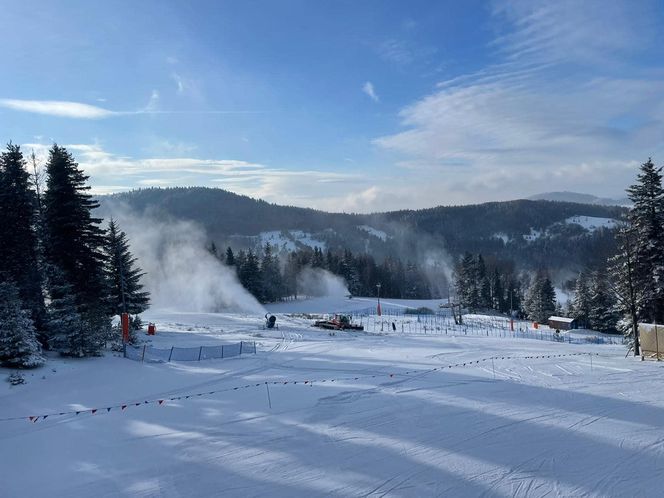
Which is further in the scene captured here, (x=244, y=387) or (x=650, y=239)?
(x=650, y=239)

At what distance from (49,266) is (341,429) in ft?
71.6

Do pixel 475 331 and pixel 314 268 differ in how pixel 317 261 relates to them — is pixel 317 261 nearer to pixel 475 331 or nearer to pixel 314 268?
pixel 314 268

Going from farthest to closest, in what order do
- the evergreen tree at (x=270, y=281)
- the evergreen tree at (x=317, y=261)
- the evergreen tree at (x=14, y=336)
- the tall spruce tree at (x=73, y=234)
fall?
1. the evergreen tree at (x=317, y=261)
2. the evergreen tree at (x=270, y=281)
3. the tall spruce tree at (x=73, y=234)
4. the evergreen tree at (x=14, y=336)

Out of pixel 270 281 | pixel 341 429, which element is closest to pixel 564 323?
pixel 270 281

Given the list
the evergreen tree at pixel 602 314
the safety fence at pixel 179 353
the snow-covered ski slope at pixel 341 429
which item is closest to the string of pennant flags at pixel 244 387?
the snow-covered ski slope at pixel 341 429

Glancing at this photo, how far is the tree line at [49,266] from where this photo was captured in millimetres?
22656

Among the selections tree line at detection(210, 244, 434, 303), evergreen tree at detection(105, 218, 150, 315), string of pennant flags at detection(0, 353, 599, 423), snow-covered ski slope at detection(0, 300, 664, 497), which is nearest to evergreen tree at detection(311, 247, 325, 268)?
tree line at detection(210, 244, 434, 303)

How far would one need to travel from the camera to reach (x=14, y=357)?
2202 cm

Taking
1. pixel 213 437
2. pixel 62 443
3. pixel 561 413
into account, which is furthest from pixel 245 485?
pixel 561 413

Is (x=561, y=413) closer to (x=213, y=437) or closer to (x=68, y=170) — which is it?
(x=213, y=437)

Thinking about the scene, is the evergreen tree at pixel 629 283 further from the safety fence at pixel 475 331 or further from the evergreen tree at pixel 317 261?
the evergreen tree at pixel 317 261

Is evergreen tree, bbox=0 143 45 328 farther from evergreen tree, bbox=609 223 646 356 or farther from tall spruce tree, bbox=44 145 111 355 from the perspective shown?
evergreen tree, bbox=609 223 646 356

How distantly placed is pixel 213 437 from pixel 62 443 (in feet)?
14.7

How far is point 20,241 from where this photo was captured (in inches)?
1035
